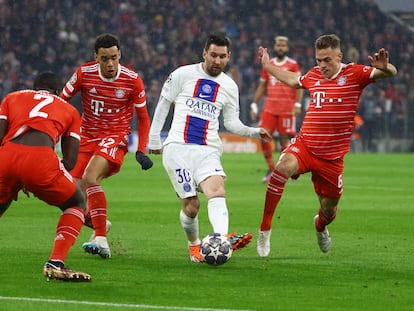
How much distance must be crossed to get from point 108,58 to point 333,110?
2252 millimetres

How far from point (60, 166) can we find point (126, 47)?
29.3m

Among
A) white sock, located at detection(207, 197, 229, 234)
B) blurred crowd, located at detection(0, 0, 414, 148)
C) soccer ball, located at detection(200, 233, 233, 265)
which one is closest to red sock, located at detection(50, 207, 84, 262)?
soccer ball, located at detection(200, 233, 233, 265)

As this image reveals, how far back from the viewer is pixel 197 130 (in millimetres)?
9812

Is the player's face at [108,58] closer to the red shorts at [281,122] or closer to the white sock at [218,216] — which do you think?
the white sock at [218,216]

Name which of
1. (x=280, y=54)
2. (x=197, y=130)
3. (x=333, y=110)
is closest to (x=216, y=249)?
(x=197, y=130)

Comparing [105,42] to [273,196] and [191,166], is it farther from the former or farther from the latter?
[273,196]

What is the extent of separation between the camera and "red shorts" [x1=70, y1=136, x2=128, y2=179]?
10.5 metres

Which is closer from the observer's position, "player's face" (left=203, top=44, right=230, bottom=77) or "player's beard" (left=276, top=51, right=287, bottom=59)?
"player's face" (left=203, top=44, right=230, bottom=77)

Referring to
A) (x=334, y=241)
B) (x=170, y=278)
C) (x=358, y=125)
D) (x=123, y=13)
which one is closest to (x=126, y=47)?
(x=123, y=13)

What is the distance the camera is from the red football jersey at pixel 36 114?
8.15 m

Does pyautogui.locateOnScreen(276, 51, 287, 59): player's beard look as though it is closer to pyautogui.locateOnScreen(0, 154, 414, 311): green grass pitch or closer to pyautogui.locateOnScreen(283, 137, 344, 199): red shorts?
pyautogui.locateOnScreen(0, 154, 414, 311): green grass pitch

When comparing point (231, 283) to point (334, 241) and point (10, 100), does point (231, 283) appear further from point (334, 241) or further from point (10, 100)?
point (334, 241)

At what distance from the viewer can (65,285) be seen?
8023 millimetres

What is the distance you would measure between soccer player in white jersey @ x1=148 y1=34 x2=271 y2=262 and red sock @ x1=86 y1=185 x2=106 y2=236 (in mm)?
735
